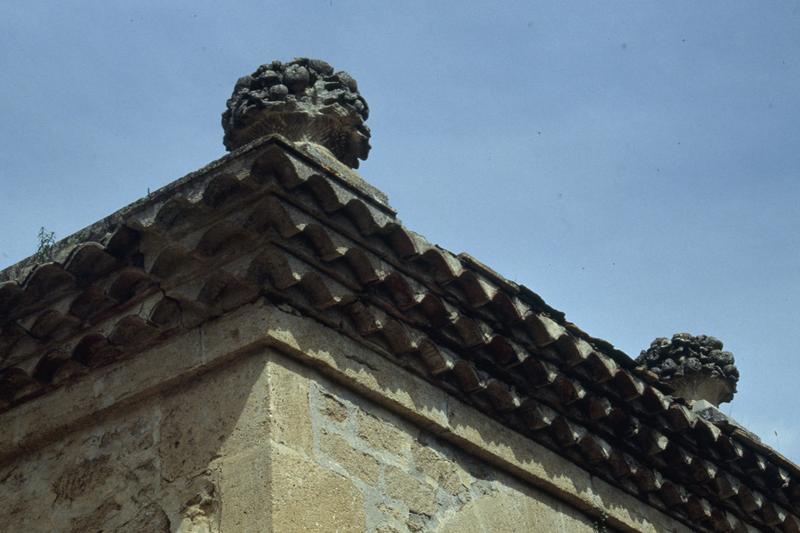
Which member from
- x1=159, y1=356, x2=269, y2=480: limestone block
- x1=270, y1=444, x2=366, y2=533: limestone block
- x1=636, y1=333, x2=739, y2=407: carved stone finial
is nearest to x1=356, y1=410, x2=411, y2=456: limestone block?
x1=270, y1=444, x2=366, y2=533: limestone block

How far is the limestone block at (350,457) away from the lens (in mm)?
5621

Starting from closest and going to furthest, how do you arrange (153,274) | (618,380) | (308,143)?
1. (153,274)
2. (308,143)
3. (618,380)

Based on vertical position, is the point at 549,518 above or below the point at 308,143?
below

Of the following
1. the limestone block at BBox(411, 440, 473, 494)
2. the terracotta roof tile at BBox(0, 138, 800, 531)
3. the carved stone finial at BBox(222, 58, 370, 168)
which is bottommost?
the limestone block at BBox(411, 440, 473, 494)

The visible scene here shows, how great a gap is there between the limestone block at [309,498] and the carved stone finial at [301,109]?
178 centimetres

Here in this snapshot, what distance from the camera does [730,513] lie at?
793cm

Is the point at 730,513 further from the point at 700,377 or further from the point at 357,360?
the point at 357,360

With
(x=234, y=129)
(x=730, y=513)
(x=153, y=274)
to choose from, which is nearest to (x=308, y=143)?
(x=234, y=129)

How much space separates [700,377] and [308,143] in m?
3.50

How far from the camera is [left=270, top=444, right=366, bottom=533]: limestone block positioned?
17.2 ft

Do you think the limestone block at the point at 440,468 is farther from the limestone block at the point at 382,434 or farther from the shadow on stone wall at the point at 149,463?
the shadow on stone wall at the point at 149,463

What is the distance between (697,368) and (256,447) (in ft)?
13.9

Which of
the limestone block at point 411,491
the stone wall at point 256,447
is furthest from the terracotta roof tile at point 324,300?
the limestone block at point 411,491

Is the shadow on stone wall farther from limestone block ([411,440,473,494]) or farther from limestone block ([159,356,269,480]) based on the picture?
limestone block ([411,440,473,494])
